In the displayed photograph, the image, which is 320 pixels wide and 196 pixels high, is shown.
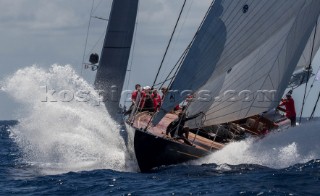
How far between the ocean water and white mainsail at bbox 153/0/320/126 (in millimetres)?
1175

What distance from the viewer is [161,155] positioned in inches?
682

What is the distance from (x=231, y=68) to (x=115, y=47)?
999cm

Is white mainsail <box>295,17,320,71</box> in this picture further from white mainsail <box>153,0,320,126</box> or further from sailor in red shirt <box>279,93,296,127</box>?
white mainsail <box>153,0,320,126</box>

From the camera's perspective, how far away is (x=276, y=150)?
17.7 m

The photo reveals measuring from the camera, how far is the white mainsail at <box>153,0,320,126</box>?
55.6 ft

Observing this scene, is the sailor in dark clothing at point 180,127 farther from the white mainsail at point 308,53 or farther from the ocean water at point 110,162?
the white mainsail at point 308,53

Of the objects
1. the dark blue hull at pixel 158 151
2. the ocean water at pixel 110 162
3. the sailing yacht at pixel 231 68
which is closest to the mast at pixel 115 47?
the ocean water at pixel 110 162

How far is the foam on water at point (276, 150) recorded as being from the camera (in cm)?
1766

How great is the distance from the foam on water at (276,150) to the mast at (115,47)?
9006mm

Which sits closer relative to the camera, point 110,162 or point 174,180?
point 174,180

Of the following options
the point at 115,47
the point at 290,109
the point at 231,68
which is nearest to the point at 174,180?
the point at 231,68

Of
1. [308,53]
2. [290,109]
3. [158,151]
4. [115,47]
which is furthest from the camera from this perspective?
[115,47]

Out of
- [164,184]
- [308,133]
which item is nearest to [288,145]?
[308,133]

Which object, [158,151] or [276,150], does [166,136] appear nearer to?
[158,151]
